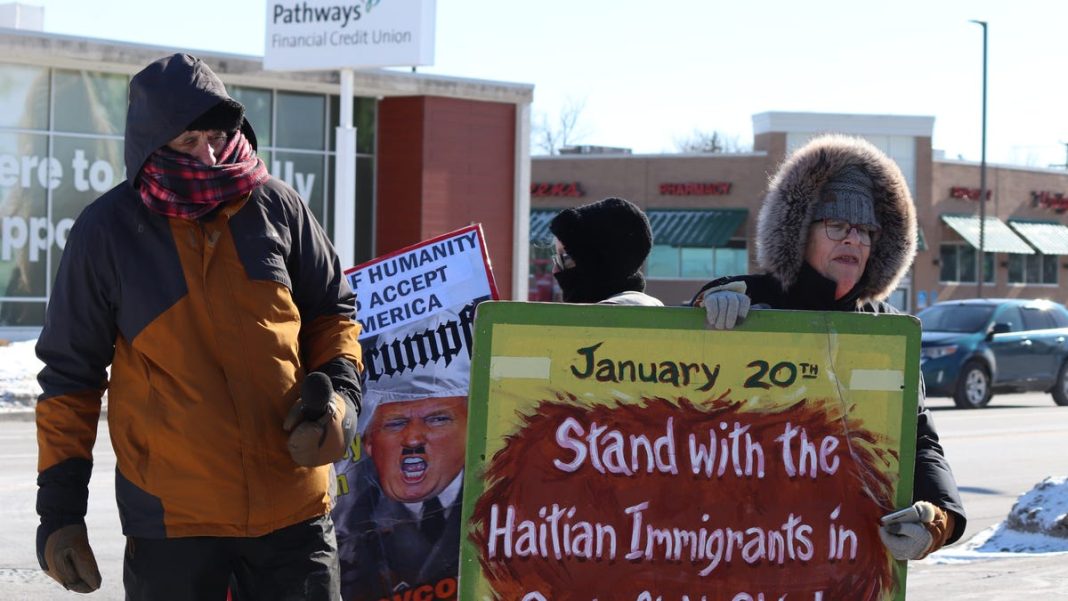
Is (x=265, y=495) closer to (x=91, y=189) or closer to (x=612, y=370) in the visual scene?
(x=612, y=370)

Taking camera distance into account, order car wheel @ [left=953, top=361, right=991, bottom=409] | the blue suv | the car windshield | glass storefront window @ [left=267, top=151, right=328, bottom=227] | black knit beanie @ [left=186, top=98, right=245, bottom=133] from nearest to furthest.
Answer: black knit beanie @ [left=186, top=98, right=245, bottom=133] < the blue suv < car wheel @ [left=953, top=361, right=991, bottom=409] < the car windshield < glass storefront window @ [left=267, top=151, right=328, bottom=227]

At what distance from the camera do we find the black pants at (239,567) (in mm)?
3117

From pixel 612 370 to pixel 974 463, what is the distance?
37.9 ft

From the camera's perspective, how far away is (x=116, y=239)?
3.16 metres

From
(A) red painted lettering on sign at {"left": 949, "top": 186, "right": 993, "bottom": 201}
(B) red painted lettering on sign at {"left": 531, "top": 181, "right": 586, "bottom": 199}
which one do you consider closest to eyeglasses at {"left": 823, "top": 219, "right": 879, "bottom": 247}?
(A) red painted lettering on sign at {"left": 949, "top": 186, "right": 993, "bottom": 201}

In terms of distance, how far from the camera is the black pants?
3.12 meters

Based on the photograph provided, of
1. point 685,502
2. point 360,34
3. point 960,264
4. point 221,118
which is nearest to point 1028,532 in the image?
point 685,502

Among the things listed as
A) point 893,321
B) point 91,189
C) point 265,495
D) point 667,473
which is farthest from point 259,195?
point 91,189

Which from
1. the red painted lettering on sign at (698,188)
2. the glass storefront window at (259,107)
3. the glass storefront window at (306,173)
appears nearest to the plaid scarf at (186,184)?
the glass storefront window at (259,107)

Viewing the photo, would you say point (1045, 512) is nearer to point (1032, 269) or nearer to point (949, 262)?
point (949, 262)

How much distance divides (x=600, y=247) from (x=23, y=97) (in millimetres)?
22477

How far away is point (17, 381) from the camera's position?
59.5ft

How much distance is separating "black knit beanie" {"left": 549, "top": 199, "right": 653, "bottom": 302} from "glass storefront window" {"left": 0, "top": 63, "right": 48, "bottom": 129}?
2228 centimetres

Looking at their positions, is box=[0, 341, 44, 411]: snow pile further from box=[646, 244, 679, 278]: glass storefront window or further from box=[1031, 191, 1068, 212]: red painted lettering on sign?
box=[1031, 191, 1068, 212]: red painted lettering on sign
